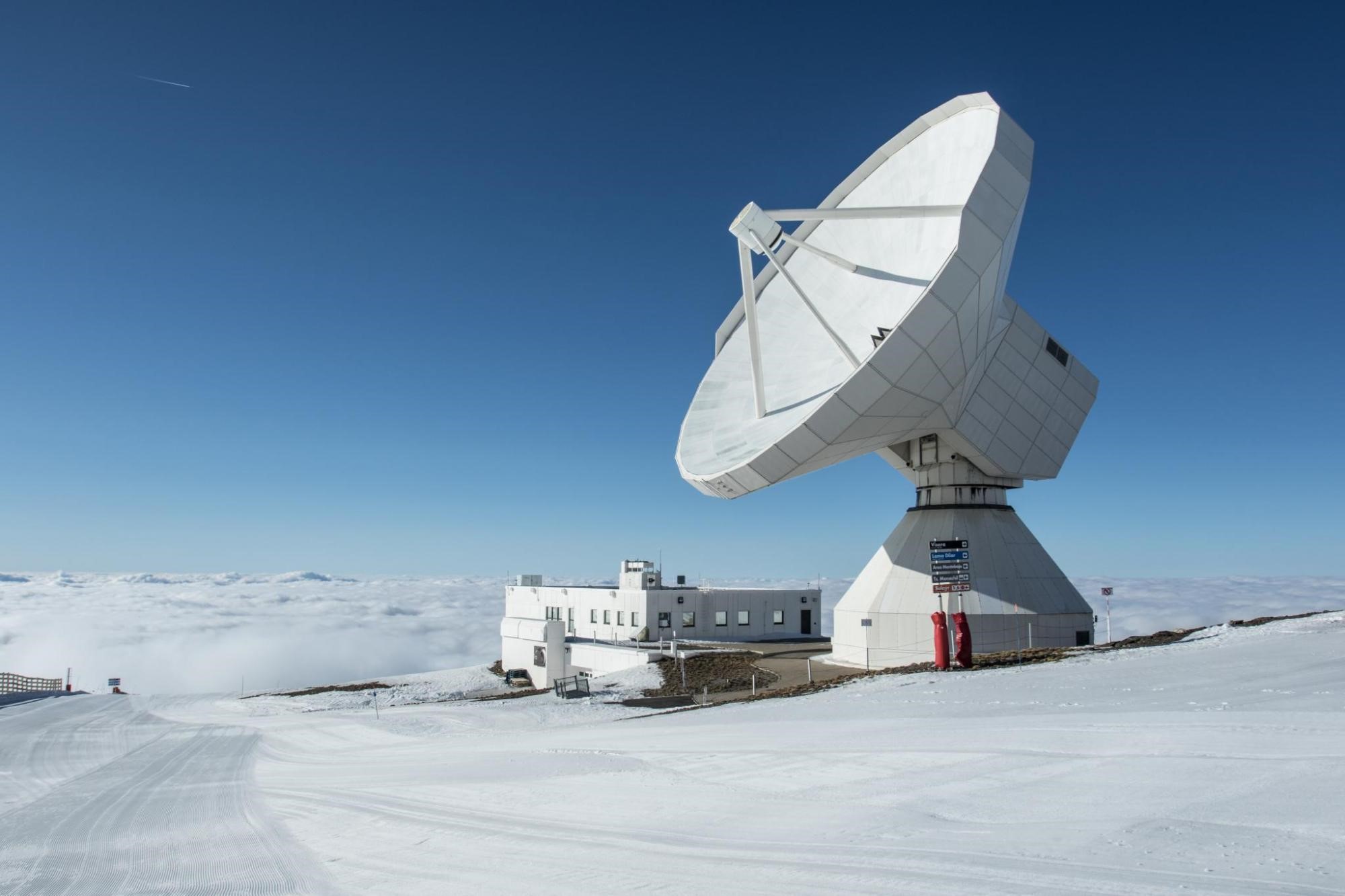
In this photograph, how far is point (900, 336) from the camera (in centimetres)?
1568

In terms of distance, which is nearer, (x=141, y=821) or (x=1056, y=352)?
(x=141, y=821)

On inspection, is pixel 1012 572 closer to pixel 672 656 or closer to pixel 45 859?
pixel 672 656

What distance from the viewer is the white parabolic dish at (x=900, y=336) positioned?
51.8ft

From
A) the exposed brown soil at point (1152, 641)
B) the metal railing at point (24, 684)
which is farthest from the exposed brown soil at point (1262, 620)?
the metal railing at point (24, 684)

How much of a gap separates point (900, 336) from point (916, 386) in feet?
4.86

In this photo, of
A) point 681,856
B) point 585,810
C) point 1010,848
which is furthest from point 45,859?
point 1010,848

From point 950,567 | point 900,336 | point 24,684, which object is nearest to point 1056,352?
point 950,567

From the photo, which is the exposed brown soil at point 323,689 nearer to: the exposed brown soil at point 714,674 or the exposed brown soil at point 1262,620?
the exposed brown soil at point 714,674

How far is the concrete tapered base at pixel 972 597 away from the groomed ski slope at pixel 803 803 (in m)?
9.60

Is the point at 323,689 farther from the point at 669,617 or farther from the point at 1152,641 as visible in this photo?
the point at 1152,641

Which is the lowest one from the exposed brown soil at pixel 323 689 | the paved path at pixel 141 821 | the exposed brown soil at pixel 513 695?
the exposed brown soil at pixel 323 689

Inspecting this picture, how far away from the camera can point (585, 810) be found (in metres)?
6.72

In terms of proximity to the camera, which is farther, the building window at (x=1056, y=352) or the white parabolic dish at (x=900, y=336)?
the building window at (x=1056, y=352)

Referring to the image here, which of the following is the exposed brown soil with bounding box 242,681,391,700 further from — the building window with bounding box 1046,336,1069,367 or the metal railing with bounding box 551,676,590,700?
the building window with bounding box 1046,336,1069,367
